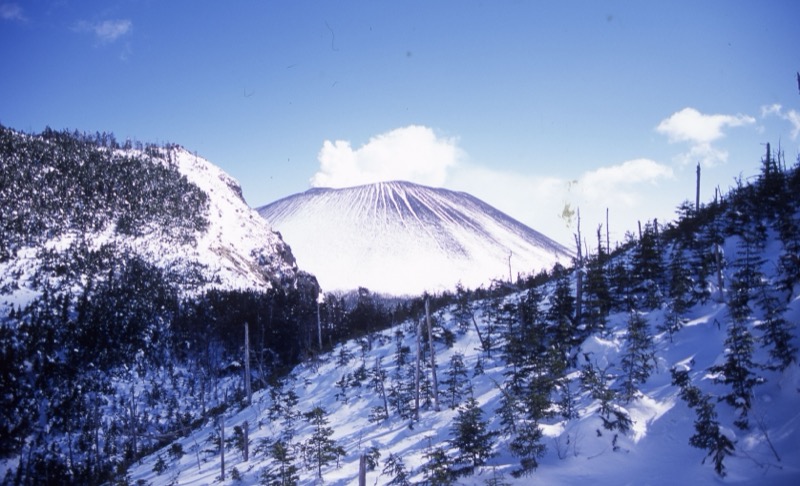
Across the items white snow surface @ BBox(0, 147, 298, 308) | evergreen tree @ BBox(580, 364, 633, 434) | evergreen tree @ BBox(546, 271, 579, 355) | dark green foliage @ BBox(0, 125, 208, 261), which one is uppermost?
dark green foliage @ BBox(0, 125, 208, 261)

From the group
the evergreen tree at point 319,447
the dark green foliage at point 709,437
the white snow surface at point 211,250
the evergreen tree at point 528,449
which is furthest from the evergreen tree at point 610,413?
the white snow surface at point 211,250

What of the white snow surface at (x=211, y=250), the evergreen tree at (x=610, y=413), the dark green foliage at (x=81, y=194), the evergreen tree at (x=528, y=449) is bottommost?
the evergreen tree at (x=528, y=449)

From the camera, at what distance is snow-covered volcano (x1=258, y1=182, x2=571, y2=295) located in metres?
142

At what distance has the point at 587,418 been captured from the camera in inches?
610

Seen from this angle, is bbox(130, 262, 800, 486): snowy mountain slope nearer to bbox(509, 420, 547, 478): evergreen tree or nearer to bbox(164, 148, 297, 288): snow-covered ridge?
bbox(509, 420, 547, 478): evergreen tree

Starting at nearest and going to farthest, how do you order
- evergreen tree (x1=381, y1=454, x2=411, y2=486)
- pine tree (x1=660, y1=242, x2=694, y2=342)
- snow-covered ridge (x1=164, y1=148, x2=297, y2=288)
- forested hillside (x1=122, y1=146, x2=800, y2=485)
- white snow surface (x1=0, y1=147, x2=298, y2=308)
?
forested hillside (x1=122, y1=146, x2=800, y2=485)
evergreen tree (x1=381, y1=454, x2=411, y2=486)
pine tree (x1=660, y1=242, x2=694, y2=342)
white snow surface (x1=0, y1=147, x2=298, y2=308)
snow-covered ridge (x1=164, y1=148, x2=297, y2=288)

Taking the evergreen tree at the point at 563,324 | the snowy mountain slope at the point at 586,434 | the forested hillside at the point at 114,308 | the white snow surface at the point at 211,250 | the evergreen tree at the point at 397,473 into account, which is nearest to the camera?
the snowy mountain slope at the point at 586,434

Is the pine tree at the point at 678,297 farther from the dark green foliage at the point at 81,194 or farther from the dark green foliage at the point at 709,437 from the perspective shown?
the dark green foliage at the point at 81,194

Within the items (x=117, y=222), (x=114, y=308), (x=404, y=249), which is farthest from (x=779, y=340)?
(x=404, y=249)

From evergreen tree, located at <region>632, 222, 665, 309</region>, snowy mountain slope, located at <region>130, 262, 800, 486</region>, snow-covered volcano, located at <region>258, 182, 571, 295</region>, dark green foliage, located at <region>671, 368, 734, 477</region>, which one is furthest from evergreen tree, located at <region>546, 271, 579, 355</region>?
snow-covered volcano, located at <region>258, 182, 571, 295</region>

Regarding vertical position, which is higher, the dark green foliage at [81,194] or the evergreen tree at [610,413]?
the dark green foliage at [81,194]

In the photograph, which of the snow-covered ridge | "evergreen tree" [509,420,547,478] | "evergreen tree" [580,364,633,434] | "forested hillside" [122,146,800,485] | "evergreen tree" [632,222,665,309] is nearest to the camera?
"forested hillside" [122,146,800,485]

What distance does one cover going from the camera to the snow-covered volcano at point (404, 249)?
14150cm

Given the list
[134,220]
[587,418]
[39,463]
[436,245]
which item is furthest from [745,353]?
[436,245]
